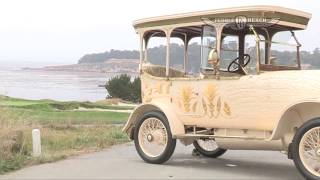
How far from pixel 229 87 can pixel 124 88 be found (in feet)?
165

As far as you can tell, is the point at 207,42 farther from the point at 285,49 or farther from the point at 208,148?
the point at 208,148

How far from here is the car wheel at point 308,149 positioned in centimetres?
923

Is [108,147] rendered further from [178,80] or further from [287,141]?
[287,141]

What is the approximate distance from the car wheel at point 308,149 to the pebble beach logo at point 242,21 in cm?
198

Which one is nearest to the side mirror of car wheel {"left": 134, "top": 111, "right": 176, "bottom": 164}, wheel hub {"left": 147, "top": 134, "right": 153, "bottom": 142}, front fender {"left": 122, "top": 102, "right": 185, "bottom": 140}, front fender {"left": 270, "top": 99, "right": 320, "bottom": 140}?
front fender {"left": 122, "top": 102, "right": 185, "bottom": 140}

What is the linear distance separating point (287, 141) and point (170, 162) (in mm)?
2856

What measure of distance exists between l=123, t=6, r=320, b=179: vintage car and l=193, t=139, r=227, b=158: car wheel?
0.06 feet

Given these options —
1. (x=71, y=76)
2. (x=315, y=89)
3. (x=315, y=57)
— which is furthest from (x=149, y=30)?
(x=71, y=76)

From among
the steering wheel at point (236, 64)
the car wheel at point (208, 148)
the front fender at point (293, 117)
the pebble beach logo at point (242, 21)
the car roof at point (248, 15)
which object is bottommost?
the car wheel at point (208, 148)

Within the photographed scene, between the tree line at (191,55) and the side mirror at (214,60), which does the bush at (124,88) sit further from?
the side mirror at (214,60)

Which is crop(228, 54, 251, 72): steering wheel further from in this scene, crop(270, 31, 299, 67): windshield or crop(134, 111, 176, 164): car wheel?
crop(134, 111, 176, 164): car wheel

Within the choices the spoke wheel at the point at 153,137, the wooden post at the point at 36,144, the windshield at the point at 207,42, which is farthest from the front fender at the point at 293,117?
the wooden post at the point at 36,144

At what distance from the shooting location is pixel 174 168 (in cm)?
1129

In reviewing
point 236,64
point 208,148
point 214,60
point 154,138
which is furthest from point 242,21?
point 208,148
